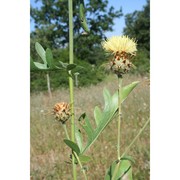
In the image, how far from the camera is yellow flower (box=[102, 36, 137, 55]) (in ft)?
1.46

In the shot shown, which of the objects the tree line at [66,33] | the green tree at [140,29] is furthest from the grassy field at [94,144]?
the green tree at [140,29]

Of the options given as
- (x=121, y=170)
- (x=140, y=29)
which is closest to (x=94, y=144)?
(x=121, y=170)

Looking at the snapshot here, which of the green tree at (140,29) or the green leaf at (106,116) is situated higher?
the green tree at (140,29)

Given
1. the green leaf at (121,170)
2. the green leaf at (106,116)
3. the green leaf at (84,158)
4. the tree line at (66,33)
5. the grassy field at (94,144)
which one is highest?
the tree line at (66,33)

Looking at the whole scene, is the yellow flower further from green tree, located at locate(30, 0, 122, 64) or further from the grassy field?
green tree, located at locate(30, 0, 122, 64)

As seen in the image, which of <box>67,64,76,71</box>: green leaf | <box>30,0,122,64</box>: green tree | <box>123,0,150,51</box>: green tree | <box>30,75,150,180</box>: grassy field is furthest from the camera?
<box>123,0,150,51</box>: green tree

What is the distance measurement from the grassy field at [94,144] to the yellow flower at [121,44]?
794 millimetres

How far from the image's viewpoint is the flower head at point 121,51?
0.44 m

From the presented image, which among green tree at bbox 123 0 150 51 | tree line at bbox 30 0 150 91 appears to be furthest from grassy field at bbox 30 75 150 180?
green tree at bbox 123 0 150 51

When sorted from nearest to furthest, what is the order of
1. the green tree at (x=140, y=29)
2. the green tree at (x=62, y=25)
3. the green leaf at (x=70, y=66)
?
1. the green leaf at (x=70, y=66)
2. the green tree at (x=62, y=25)
3. the green tree at (x=140, y=29)

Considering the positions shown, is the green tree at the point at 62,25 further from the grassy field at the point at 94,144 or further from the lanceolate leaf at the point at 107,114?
the lanceolate leaf at the point at 107,114
